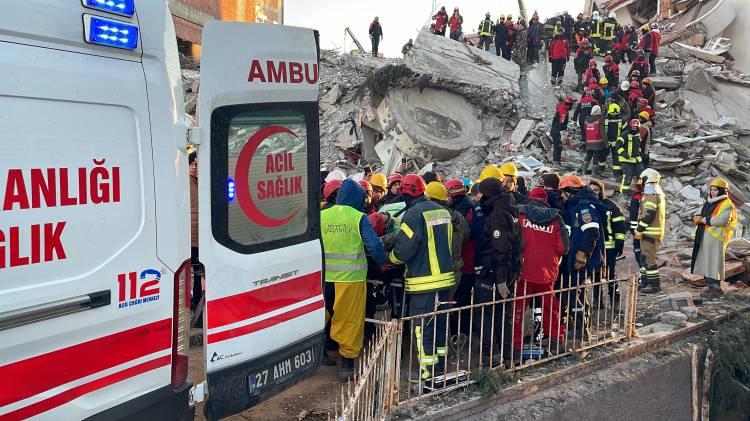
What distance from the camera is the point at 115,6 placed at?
2.58 m

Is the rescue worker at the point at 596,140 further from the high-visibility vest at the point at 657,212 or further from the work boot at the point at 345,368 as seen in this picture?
the work boot at the point at 345,368

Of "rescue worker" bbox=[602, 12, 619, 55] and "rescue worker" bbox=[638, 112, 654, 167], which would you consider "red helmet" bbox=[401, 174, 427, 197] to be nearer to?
"rescue worker" bbox=[638, 112, 654, 167]

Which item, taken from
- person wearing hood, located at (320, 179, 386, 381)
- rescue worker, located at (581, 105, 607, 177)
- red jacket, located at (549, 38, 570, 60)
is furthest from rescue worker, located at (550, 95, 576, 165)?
person wearing hood, located at (320, 179, 386, 381)

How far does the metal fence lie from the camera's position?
4.17 m

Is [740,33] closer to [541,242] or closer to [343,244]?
[541,242]

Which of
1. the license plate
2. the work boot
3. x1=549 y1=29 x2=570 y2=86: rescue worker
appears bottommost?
the work boot

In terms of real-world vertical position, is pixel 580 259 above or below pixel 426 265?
below

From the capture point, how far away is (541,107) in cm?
1644

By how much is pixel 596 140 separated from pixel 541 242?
8079 mm

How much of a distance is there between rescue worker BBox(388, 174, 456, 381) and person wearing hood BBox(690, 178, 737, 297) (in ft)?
15.2

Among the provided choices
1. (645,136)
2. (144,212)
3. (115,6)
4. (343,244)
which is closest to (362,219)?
(343,244)

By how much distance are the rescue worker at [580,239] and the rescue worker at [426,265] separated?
171cm

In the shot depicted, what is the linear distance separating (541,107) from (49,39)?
15412mm

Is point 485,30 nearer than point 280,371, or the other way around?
point 280,371
